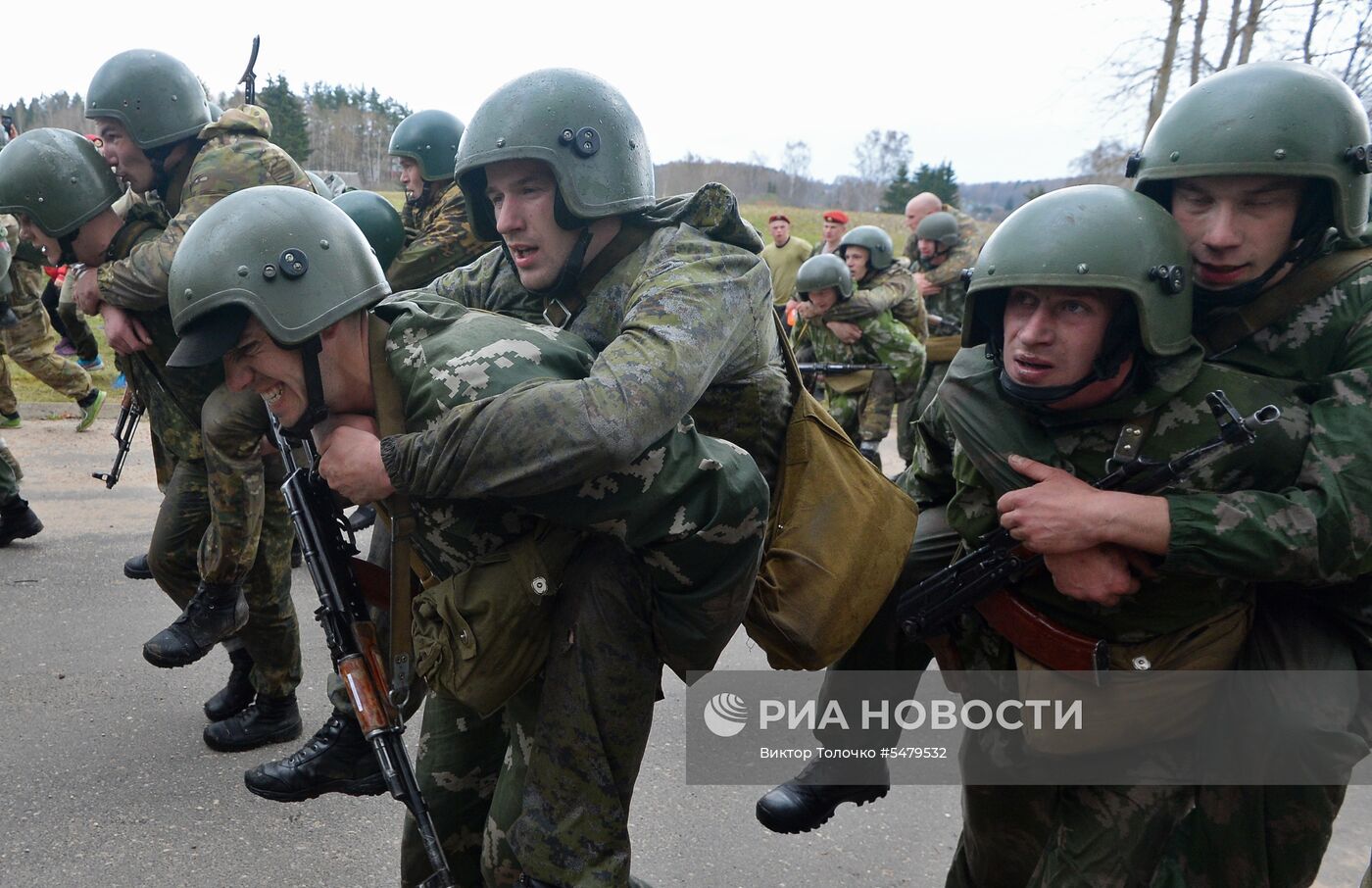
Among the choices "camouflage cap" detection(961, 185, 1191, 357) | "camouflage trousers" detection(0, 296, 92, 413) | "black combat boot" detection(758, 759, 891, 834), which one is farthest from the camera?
"camouflage trousers" detection(0, 296, 92, 413)

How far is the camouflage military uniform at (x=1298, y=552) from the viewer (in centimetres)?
191

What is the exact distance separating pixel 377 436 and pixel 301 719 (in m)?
2.41

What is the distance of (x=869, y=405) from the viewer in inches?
320

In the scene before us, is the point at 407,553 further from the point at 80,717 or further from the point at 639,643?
the point at 80,717

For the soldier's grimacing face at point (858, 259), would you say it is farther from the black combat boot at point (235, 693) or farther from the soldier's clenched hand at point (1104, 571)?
the soldier's clenched hand at point (1104, 571)

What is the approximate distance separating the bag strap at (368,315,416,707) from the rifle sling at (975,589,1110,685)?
124cm

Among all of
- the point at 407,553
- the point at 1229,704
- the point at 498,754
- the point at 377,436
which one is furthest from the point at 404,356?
the point at 1229,704

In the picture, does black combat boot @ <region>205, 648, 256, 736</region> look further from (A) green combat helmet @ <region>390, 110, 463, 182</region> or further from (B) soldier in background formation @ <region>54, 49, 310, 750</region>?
(A) green combat helmet @ <region>390, 110, 463, 182</region>

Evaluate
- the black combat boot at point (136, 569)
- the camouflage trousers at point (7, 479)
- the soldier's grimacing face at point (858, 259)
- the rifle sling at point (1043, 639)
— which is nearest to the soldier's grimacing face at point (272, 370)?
the rifle sling at point (1043, 639)

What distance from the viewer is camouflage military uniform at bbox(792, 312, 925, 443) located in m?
7.97

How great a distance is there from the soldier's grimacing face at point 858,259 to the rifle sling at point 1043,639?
6376mm

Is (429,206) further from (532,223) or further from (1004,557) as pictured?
(1004,557)

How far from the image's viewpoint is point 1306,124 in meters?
2.12

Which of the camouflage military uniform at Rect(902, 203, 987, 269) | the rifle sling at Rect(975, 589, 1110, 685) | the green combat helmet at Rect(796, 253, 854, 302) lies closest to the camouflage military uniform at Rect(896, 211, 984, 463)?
the camouflage military uniform at Rect(902, 203, 987, 269)
